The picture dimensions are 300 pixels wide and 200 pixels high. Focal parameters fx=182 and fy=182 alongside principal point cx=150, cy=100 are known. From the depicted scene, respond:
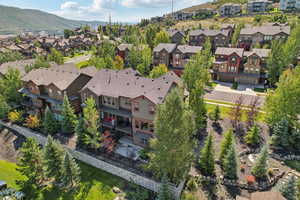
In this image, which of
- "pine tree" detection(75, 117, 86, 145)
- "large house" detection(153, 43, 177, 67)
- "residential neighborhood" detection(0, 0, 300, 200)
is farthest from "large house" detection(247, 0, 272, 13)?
"pine tree" detection(75, 117, 86, 145)

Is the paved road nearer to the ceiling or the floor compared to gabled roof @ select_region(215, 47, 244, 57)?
nearer to the floor

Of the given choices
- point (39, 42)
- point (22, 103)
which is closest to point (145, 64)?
point (22, 103)

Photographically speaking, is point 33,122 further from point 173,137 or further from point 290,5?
point 290,5

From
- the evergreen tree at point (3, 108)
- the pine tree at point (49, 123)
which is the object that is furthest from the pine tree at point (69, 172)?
the evergreen tree at point (3, 108)

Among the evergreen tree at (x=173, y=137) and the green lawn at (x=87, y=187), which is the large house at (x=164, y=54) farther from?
the green lawn at (x=87, y=187)

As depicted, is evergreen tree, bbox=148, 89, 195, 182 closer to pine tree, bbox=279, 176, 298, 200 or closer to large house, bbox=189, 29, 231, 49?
pine tree, bbox=279, 176, 298, 200
